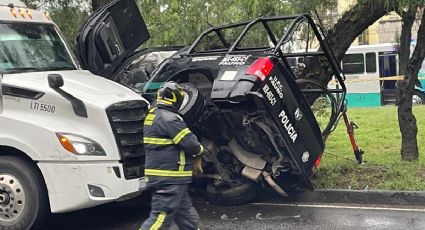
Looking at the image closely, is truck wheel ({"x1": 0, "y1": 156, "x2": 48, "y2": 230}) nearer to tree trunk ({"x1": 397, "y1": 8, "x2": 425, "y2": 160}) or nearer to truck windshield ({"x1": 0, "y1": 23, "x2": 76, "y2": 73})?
truck windshield ({"x1": 0, "y1": 23, "x2": 76, "y2": 73})

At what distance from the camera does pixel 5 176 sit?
6.27 metres

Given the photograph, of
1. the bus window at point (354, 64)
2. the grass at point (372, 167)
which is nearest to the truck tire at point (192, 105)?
the grass at point (372, 167)

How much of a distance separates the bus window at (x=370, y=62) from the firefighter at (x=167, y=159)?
21.5 m

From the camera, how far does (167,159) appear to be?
523 centimetres

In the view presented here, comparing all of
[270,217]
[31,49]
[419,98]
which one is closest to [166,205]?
[270,217]

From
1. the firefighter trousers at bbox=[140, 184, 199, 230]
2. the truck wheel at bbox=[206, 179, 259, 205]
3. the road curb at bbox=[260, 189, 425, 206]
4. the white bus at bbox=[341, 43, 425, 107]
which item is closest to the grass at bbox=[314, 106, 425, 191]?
the road curb at bbox=[260, 189, 425, 206]

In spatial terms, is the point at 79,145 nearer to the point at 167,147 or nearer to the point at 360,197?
the point at 167,147

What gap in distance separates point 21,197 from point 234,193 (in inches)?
99.5

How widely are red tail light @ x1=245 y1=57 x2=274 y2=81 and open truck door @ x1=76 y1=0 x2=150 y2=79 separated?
206 centimetres

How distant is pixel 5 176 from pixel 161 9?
4770 mm

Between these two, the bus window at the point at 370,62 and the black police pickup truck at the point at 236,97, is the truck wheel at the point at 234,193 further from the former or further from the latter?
the bus window at the point at 370,62

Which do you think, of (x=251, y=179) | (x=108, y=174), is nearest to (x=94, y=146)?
(x=108, y=174)

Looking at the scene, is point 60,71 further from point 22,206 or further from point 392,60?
point 392,60

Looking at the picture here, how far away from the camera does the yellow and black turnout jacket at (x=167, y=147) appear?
17.1 ft
